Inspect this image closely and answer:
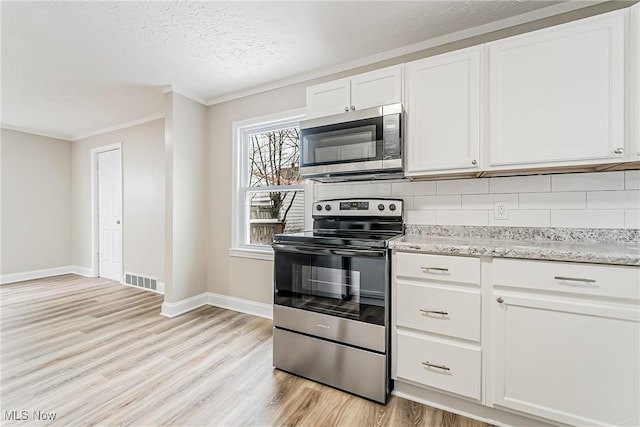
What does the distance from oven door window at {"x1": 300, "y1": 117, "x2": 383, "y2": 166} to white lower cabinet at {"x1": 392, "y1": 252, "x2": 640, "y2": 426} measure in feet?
2.45

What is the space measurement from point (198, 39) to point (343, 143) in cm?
140

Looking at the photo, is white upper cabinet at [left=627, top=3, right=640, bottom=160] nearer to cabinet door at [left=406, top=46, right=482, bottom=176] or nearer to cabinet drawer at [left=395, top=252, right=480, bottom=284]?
cabinet door at [left=406, top=46, right=482, bottom=176]

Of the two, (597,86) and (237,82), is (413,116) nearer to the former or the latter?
(597,86)

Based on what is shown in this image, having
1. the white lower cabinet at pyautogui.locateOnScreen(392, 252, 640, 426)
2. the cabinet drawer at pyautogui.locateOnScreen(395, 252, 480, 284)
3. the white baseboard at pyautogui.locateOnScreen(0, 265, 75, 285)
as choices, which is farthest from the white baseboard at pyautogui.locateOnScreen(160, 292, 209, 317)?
the white baseboard at pyautogui.locateOnScreen(0, 265, 75, 285)

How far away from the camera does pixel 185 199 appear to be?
319cm

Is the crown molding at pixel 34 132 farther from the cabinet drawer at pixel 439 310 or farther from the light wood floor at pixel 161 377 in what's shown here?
the cabinet drawer at pixel 439 310

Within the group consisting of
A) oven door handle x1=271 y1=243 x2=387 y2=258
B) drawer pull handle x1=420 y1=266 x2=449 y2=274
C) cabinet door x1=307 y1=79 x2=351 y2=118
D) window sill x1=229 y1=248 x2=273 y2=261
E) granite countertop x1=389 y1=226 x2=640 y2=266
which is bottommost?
window sill x1=229 y1=248 x2=273 y2=261

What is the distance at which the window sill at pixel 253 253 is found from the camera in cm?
300

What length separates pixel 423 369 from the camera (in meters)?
1.64

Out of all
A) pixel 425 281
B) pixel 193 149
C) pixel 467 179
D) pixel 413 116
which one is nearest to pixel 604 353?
pixel 425 281

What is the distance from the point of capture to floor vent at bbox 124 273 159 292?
3.94 metres

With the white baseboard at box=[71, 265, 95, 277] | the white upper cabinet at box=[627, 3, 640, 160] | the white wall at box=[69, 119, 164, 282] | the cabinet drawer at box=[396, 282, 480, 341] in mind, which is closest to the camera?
the white upper cabinet at box=[627, 3, 640, 160]

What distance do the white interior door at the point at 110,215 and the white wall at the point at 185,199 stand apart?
6.58 ft

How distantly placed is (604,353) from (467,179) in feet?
3.90
